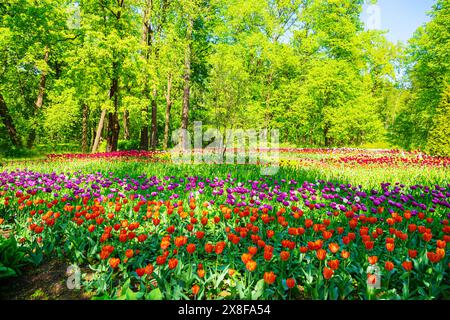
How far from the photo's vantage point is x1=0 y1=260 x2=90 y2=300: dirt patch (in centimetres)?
259

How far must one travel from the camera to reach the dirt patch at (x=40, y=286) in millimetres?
2586

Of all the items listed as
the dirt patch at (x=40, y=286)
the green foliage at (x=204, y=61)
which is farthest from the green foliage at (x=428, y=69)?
the dirt patch at (x=40, y=286)

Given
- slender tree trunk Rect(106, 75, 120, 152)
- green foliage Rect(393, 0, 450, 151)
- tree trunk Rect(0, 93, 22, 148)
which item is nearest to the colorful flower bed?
slender tree trunk Rect(106, 75, 120, 152)

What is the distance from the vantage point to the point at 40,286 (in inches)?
109

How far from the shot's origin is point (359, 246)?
3.32 meters

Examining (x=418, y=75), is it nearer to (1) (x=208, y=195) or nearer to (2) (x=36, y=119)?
(1) (x=208, y=195)

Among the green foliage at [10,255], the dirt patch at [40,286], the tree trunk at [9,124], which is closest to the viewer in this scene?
the dirt patch at [40,286]

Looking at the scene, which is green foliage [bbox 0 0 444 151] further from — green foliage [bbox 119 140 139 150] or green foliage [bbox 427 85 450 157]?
green foliage [bbox 427 85 450 157]

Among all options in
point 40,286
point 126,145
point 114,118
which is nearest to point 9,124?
point 114,118

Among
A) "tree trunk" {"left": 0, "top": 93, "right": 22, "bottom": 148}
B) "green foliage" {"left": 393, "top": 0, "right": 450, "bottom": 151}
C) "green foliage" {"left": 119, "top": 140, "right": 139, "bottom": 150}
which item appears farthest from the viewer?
"green foliage" {"left": 119, "top": 140, "right": 139, "bottom": 150}

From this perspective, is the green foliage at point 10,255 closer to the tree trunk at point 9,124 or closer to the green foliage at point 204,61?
the green foliage at point 204,61

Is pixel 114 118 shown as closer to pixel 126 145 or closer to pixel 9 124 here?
pixel 9 124

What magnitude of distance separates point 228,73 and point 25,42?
14.2m
